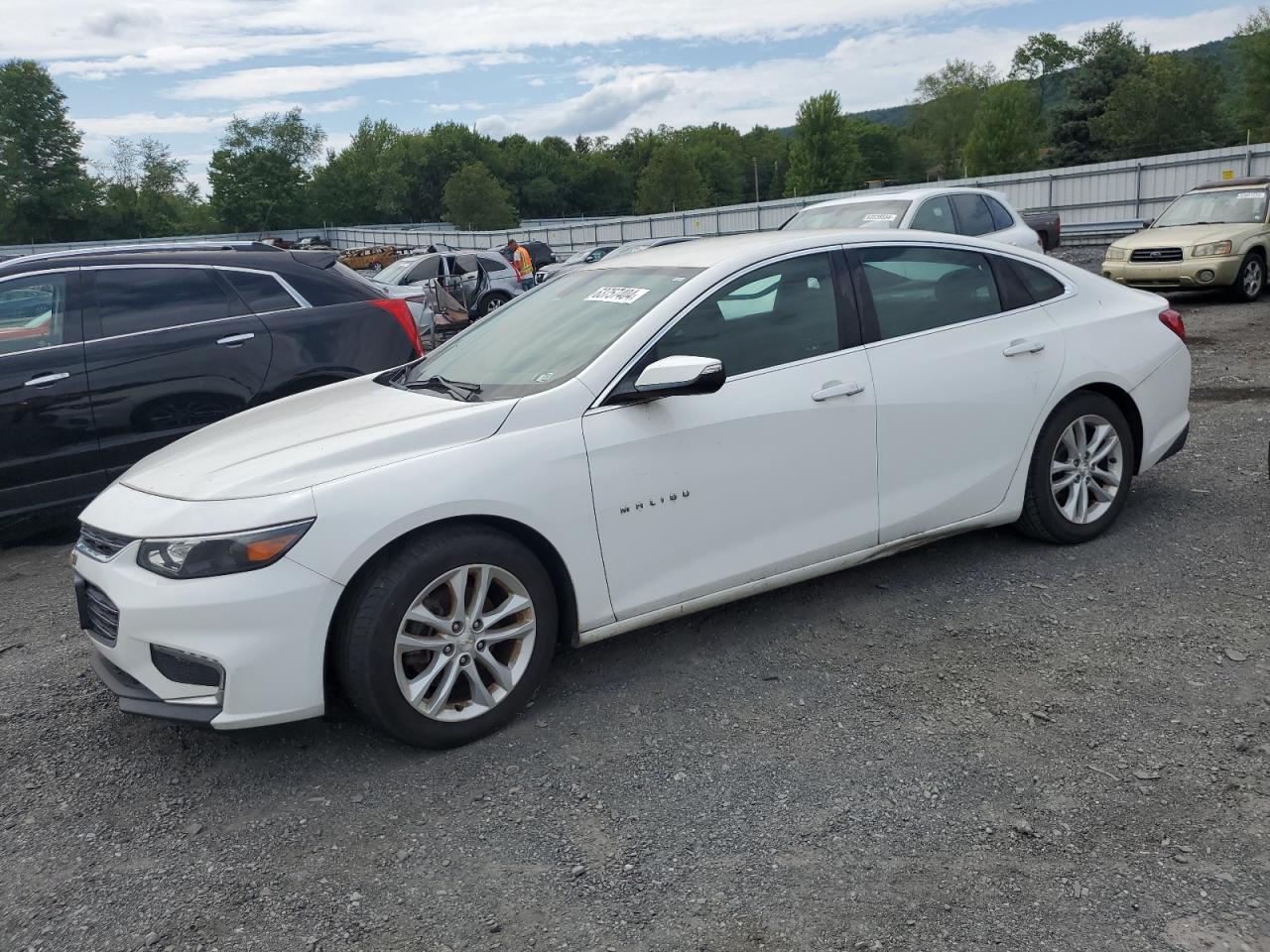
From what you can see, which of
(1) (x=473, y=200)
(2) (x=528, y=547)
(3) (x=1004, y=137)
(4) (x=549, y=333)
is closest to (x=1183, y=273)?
(4) (x=549, y=333)

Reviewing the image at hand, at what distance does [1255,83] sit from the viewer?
236 ft

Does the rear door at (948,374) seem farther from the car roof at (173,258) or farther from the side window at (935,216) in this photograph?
the side window at (935,216)

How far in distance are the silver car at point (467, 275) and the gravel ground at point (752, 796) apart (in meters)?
16.5

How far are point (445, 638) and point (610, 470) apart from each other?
79 centimetres

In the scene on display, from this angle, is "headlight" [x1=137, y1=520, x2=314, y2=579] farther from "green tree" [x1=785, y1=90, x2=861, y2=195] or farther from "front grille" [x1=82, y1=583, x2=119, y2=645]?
"green tree" [x1=785, y1=90, x2=861, y2=195]

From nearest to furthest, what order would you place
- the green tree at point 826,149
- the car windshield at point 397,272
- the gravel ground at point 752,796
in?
the gravel ground at point 752,796 < the car windshield at point 397,272 < the green tree at point 826,149

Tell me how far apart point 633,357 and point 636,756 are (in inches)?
54.5

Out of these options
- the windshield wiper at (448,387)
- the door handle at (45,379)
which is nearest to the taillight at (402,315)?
the door handle at (45,379)

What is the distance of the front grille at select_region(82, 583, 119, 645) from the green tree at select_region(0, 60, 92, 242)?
312ft

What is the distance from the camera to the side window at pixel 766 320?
12.9 feet

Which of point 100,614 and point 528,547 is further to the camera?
point 528,547

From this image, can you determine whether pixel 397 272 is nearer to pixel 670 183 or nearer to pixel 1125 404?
pixel 1125 404

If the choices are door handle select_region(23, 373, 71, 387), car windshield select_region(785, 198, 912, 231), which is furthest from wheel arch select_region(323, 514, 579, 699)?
car windshield select_region(785, 198, 912, 231)

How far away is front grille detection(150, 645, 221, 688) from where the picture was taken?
10.5 feet
